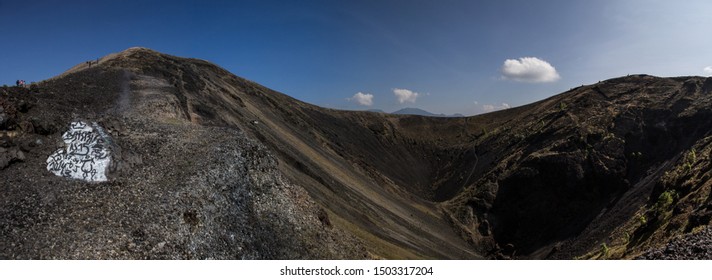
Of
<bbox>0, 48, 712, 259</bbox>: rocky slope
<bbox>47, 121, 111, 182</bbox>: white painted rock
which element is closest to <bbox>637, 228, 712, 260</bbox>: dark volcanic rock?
<bbox>0, 48, 712, 259</bbox>: rocky slope

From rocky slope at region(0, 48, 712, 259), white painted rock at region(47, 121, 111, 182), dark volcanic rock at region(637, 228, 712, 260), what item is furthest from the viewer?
white painted rock at region(47, 121, 111, 182)

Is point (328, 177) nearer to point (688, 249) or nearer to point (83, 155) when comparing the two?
point (83, 155)

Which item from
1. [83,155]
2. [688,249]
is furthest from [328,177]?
[688,249]

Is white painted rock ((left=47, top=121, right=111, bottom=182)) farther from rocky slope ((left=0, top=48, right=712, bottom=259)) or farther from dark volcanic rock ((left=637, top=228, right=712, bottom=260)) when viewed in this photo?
dark volcanic rock ((left=637, top=228, right=712, bottom=260))

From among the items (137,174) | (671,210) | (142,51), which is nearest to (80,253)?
(137,174)

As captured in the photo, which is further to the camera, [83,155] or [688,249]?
[83,155]

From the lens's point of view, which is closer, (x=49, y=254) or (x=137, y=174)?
(x=49, y=254)
